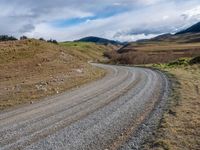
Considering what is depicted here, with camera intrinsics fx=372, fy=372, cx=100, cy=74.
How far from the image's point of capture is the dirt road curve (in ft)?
45.6

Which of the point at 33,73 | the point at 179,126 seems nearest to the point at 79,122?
the point at 179,126

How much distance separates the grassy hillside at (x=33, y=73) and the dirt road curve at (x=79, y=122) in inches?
214

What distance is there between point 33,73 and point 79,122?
30015mm

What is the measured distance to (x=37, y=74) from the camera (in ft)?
150

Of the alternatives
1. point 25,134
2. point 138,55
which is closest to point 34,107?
point 25,134

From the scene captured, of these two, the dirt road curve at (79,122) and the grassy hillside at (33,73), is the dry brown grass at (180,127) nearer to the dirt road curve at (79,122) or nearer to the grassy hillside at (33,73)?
the dirt road curve at (79,122)

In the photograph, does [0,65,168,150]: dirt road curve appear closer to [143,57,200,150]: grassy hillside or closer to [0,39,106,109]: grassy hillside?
[143,57,200,150]: grassy hillside

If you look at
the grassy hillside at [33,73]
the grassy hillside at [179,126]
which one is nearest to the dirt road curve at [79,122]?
the grassy hillside at [179,126]

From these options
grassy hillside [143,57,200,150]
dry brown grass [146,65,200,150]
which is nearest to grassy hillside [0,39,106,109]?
grassy hillside [143,57,200,150]

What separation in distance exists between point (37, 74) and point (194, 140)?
34.4m

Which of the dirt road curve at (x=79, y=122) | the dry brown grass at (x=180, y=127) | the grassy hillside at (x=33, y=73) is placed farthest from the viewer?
the grassy hillside at (x=33, y=73)

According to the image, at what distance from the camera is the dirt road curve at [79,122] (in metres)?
13.9

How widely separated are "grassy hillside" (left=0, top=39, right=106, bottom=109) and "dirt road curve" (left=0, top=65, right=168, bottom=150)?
5430mm

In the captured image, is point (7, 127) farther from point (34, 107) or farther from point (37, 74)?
point (37, 74)
